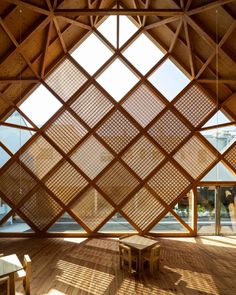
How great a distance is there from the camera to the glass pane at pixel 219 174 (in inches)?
310

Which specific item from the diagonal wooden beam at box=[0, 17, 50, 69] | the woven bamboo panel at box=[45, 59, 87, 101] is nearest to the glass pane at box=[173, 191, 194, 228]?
the woven bamboo panel at box=[45, 59, 87, 101]

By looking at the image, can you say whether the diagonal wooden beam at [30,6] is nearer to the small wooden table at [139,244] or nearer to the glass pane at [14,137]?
the glass pane at [14,137]

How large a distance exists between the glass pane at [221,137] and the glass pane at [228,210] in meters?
1.14

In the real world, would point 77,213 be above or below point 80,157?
below

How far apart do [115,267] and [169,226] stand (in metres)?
2.76

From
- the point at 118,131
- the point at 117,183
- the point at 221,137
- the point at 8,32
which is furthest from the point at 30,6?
the point at 221,137

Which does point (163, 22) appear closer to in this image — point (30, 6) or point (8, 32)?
point (30, 6)

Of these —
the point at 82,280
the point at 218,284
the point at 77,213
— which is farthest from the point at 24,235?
the point at 218,284

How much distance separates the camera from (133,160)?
7.81 meters

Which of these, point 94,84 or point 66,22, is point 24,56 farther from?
Answer: point 94,84

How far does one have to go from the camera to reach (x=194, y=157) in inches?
308

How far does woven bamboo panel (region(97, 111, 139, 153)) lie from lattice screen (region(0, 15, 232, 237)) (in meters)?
0.03

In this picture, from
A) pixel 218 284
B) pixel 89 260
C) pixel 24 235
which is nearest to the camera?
pixel 218 284

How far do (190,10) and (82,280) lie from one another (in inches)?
212
